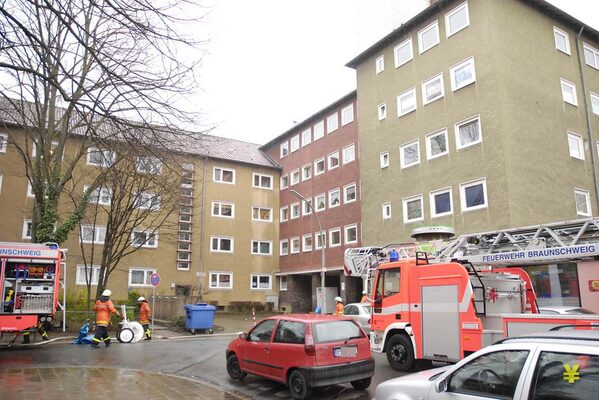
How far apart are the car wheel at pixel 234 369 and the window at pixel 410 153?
17.7 meters

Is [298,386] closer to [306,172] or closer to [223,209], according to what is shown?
[306,172]

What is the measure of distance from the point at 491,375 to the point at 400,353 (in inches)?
284

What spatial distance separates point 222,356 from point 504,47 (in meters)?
18.4

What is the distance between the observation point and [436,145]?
24875 mm

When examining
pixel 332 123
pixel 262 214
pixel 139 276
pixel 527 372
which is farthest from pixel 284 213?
pixel 527 372

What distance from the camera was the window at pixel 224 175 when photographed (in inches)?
1574

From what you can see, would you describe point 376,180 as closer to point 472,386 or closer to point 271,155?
point 271,155

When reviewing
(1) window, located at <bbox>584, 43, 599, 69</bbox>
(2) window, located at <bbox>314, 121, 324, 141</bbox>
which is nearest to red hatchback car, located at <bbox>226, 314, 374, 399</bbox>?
(1) window, located at <bbox>584, 43, 599, 69</bbox>

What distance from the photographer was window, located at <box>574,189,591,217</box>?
2334 cm

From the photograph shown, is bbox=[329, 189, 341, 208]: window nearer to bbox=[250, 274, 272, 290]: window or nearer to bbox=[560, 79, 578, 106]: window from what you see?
bbox=[250, 274, 272, 290]: window

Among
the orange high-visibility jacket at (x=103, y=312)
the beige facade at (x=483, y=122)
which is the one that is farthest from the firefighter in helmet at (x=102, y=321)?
the beige facade at (x=483, y=122)

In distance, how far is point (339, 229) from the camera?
109ft

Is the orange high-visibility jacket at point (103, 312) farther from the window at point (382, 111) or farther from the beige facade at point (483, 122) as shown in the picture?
the window at point (382, 111)

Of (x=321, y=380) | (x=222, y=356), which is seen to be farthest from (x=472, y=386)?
(x=222, y=356)
